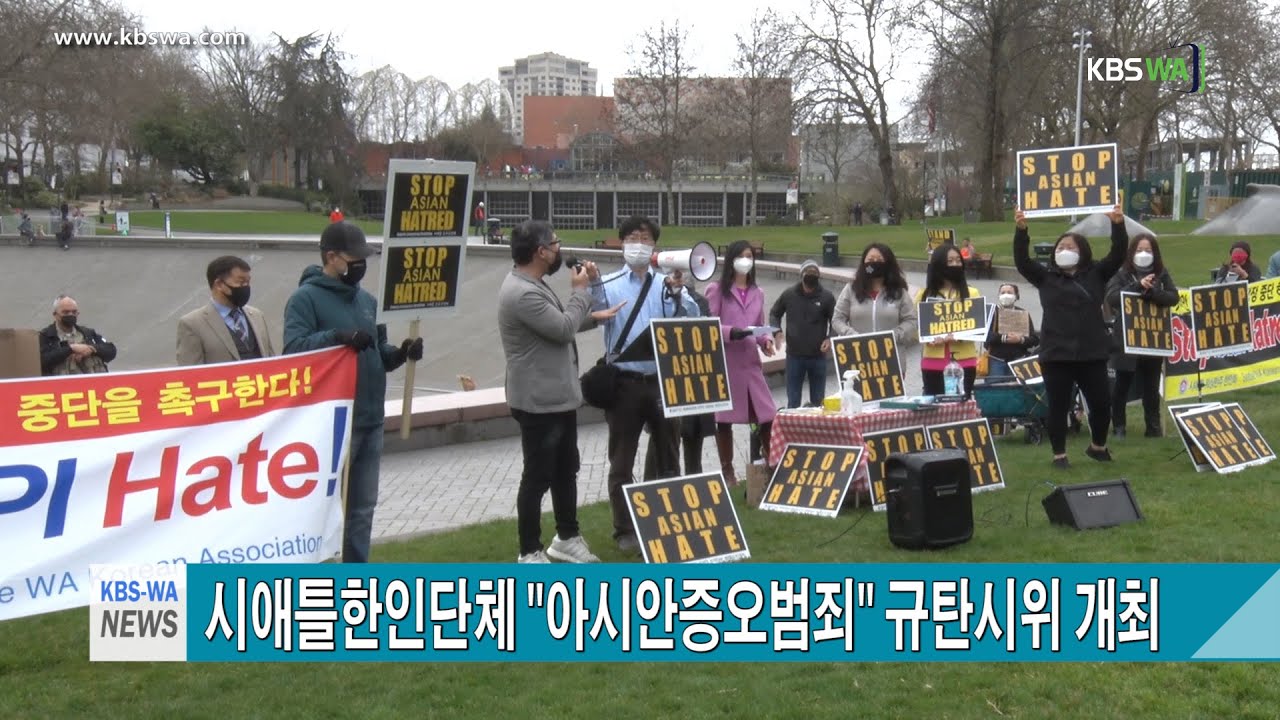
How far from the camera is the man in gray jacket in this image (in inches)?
273

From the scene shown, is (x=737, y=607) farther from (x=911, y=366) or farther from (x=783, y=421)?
(x=911, y=366)

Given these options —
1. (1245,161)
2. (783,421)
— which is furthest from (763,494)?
(1245,161)

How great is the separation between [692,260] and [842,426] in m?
2.13

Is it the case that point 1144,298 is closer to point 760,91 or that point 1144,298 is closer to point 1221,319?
point 1221,319

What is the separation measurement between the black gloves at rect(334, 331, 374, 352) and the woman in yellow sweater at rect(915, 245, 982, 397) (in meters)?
6.32

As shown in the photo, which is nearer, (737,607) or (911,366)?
(737,607)

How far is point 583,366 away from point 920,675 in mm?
23577

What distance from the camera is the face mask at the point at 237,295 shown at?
291 inches

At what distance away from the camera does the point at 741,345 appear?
980 centimetres

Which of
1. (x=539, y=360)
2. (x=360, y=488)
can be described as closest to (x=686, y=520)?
(x=539, y=360)

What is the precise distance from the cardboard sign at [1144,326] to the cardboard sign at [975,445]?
6.64 feet

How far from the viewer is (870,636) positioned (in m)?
5.60

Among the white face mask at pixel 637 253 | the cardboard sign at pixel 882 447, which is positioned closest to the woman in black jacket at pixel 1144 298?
the cardboard sign at pixel 882 447

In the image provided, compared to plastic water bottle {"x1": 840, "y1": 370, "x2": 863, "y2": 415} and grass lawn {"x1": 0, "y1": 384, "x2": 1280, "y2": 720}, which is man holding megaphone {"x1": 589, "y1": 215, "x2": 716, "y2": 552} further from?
grass lawn {"x1": 0, "y1": 384, "x2": 1280, "y2": 720}
